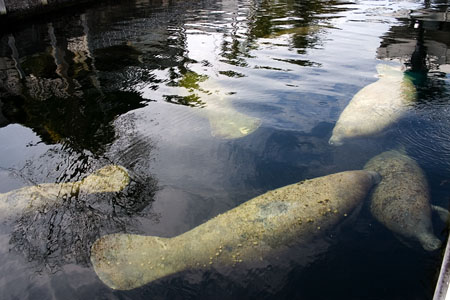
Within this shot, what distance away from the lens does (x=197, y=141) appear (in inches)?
203

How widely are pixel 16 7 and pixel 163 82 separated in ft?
33.9

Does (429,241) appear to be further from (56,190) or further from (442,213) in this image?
(56,190)

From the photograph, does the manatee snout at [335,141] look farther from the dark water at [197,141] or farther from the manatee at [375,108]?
the dark water at [197,141]

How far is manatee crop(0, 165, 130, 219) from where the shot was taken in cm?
380

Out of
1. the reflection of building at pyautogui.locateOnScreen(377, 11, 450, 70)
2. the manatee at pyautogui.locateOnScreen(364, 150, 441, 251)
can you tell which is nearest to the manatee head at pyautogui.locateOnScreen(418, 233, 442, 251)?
the manatee at pyautogui.locateOnScreen(364, 150, 441, 251)

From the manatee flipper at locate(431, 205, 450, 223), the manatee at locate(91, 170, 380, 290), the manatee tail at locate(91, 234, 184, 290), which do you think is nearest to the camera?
the manatee tail at locate(91, 234, 184, 290)

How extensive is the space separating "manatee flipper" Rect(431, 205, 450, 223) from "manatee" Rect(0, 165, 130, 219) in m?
3.59

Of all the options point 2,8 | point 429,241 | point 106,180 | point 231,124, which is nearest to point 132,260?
point 106,180

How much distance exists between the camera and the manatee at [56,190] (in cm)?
380

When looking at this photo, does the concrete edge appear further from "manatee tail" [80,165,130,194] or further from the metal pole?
the metal pole

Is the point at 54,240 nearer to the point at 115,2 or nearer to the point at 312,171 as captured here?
the point at 312,171

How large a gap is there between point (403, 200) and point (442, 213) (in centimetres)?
40

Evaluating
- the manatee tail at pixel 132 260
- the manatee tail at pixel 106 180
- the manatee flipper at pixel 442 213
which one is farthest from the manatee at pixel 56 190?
the manatee flipper at pixel 442 213

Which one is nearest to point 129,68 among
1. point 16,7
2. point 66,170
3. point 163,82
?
point 163,82
